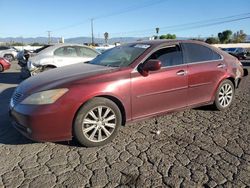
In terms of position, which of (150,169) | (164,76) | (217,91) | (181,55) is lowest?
(150,169)

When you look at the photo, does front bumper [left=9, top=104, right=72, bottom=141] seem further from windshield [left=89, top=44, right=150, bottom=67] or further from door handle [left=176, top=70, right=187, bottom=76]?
door handle [left=176, top=70, right=187, bottom=76]

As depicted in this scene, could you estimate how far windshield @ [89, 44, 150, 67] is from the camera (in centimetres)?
489

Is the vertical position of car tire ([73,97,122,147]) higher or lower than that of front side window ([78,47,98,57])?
lower

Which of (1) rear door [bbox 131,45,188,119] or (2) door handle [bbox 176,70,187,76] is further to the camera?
(2) door handle [bbox 176,70,187,76]

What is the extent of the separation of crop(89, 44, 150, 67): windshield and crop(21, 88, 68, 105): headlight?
3.97 ft

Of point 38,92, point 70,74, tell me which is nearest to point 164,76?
point 70,74

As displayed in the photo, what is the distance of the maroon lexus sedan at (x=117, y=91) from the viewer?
158 inches

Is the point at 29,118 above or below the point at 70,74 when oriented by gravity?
below

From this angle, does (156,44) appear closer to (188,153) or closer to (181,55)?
(181,55)

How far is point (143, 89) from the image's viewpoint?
462 centimetres

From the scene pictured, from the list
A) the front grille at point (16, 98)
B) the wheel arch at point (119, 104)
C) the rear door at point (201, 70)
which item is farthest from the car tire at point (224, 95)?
the front grille at point (16, 98)

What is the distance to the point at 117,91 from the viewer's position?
4.34 m

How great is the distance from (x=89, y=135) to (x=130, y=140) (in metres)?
0.67

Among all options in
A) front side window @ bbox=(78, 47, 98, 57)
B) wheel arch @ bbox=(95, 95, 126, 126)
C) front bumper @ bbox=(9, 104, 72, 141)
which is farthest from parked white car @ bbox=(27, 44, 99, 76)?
front bumper @ bbox=(9, 104, 72, 141)
